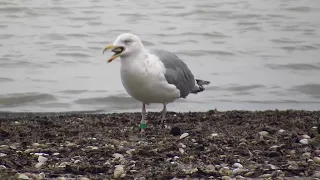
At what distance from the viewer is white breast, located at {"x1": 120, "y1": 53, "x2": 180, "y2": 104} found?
6.75 meters

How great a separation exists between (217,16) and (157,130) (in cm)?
1025

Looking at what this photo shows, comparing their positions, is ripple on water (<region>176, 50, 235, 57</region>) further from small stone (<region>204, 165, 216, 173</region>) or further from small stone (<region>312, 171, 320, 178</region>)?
small stone (<region>312, 171, 320, 178</region>)

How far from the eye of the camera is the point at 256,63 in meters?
12.7

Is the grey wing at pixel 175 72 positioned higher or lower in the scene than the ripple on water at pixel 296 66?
lower

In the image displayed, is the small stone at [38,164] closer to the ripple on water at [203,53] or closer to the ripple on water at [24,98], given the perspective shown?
the ripple on water at [24,98]

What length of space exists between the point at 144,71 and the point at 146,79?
0.27 ft

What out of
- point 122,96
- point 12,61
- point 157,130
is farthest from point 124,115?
point 12,61

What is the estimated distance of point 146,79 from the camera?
268 inches

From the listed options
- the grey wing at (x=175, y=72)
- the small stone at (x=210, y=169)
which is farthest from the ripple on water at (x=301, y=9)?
the small stone at (x=210, y=169)

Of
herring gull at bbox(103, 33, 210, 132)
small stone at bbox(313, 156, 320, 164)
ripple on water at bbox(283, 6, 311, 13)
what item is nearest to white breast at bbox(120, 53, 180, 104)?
herring gull at bbox(103, 33, 210, 132)

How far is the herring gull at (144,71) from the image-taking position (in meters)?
6.73

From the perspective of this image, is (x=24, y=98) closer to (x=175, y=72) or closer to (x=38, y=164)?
(x=175, y=72)

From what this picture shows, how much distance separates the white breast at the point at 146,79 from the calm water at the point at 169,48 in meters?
2.87

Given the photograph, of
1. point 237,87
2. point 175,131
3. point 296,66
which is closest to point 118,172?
point 175,131
